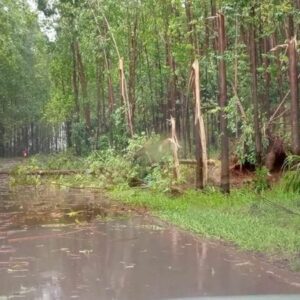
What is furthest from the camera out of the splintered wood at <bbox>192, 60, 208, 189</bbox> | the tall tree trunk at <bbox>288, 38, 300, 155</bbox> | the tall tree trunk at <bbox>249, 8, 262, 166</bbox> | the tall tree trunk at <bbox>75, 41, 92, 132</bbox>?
the tall tree trunk at <bbox>75, 41, 92, 132</bbox>

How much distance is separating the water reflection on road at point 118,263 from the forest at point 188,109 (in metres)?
0.63

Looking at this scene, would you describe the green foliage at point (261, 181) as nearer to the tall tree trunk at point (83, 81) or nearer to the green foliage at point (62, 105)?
the tall tree trunk at point (83, 81)

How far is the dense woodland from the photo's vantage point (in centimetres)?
1516

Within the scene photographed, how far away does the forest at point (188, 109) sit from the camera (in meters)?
12.3

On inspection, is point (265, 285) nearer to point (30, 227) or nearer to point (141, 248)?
point (141, 248)

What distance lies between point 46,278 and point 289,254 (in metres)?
3.35

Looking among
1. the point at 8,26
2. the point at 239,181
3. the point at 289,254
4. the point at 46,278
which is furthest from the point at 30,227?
the point at 8,26

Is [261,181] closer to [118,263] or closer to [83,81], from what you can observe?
[118,263]

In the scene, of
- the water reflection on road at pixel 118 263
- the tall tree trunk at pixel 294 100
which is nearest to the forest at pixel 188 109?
the tall tree trunk at pixel 294 100

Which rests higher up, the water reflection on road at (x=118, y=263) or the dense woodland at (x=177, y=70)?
the dense woodland at (x=177, y=70)

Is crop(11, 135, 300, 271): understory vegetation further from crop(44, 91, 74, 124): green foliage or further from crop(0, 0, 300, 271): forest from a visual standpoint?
crop(44, 91, 74, 124): green foliage

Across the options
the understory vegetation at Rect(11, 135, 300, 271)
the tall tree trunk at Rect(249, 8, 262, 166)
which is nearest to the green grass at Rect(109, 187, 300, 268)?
the understory vegetation at Rect(11, 135, 300, 271)

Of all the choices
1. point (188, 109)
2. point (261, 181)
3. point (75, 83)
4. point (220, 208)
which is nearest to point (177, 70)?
point (188, 109)

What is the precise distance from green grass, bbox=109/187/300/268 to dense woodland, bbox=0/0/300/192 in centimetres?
122
